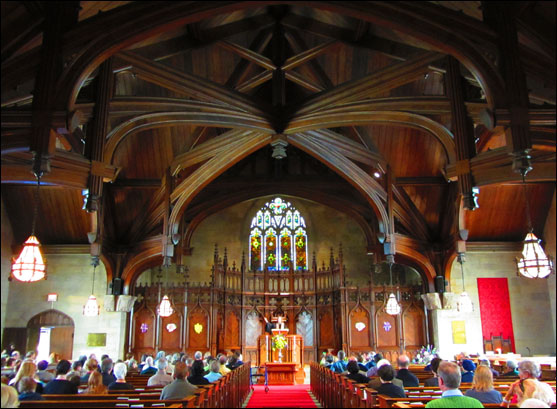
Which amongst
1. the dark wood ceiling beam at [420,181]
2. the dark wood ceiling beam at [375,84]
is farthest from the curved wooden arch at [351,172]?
the dark wood ceiling beam at [375,84]

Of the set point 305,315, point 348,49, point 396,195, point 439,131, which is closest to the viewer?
point 439,131

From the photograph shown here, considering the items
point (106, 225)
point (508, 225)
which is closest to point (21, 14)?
point (106, 225)

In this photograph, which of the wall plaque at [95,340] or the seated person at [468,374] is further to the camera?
the wall plaque at [95,340]

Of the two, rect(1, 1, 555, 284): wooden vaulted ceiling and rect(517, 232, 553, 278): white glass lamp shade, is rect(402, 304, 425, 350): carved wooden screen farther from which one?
rect(517, 232, 553, 278): white glass lamp shade

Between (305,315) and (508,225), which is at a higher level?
(508,225)

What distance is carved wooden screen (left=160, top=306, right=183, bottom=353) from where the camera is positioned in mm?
18297

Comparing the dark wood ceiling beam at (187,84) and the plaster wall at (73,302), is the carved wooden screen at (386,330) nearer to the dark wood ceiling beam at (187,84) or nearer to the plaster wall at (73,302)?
the plaster wall at (73,302)

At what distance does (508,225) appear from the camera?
666 inches

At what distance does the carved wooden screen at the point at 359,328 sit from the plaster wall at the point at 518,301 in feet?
9.53

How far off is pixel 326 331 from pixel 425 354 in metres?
4.74

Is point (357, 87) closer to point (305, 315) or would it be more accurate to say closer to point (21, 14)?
point (21, 14)

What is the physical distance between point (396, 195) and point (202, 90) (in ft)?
25.3

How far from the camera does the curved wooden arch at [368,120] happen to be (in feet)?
37.3

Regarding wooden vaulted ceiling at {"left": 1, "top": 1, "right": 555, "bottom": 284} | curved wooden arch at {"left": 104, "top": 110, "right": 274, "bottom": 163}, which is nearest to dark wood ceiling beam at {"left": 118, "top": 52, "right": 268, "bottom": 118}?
wooden vaulted ceiling at {"left": 1, "top": 1, "right": 555, "bottom": 284}
